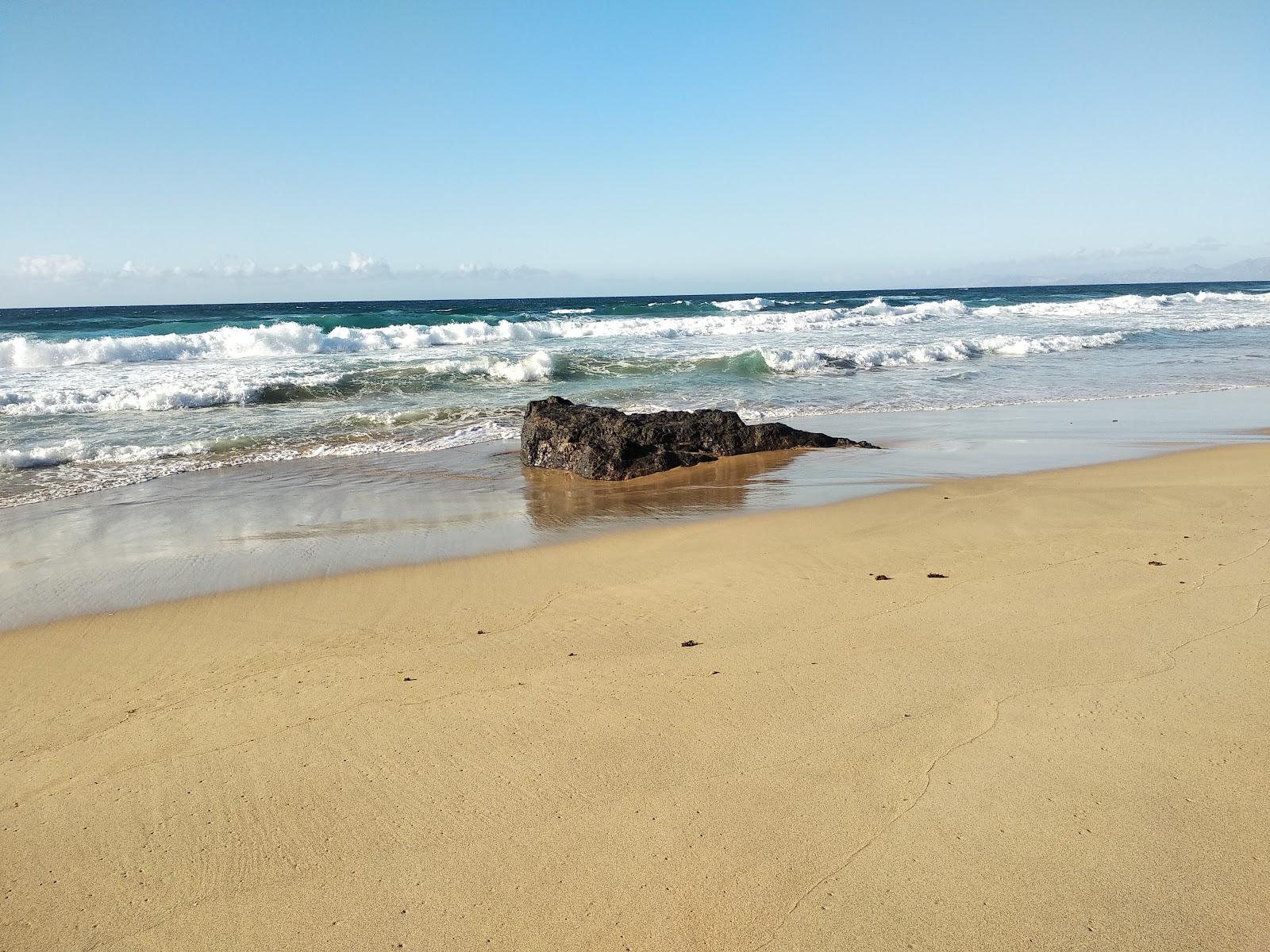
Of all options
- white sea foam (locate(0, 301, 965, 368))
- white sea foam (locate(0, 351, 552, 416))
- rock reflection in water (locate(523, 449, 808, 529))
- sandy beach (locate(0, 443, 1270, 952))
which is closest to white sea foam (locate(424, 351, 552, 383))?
white sea foam (locate(0, 351, 552, 416))

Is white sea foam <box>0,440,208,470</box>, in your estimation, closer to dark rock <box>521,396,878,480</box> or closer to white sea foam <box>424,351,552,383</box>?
dark rock <box>521,396,878,480</box>

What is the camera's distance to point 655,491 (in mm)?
8219

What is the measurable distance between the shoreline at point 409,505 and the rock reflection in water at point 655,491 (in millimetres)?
31

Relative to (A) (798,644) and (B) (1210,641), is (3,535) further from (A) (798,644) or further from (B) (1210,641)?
(B) (1210,641)

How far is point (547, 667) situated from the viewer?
3715 millimetres

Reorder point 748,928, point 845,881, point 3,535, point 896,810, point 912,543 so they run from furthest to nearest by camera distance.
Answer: point 3,535 → point 912,543 → point 896,810 → point 845,881 → point 748,928

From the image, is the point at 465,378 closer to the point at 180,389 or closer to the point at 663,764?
the point at 180,389

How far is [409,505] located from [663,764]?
521cm

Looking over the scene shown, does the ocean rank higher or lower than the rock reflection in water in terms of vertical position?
higher

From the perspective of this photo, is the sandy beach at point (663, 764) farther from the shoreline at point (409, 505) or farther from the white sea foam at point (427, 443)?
the white sea foam at point (427, 443)

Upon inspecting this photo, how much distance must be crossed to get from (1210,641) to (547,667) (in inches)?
118

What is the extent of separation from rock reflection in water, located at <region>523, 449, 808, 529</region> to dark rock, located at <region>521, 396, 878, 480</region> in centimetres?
14

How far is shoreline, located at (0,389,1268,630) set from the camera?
18.3 ft

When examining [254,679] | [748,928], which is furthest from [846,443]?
[748,928]
